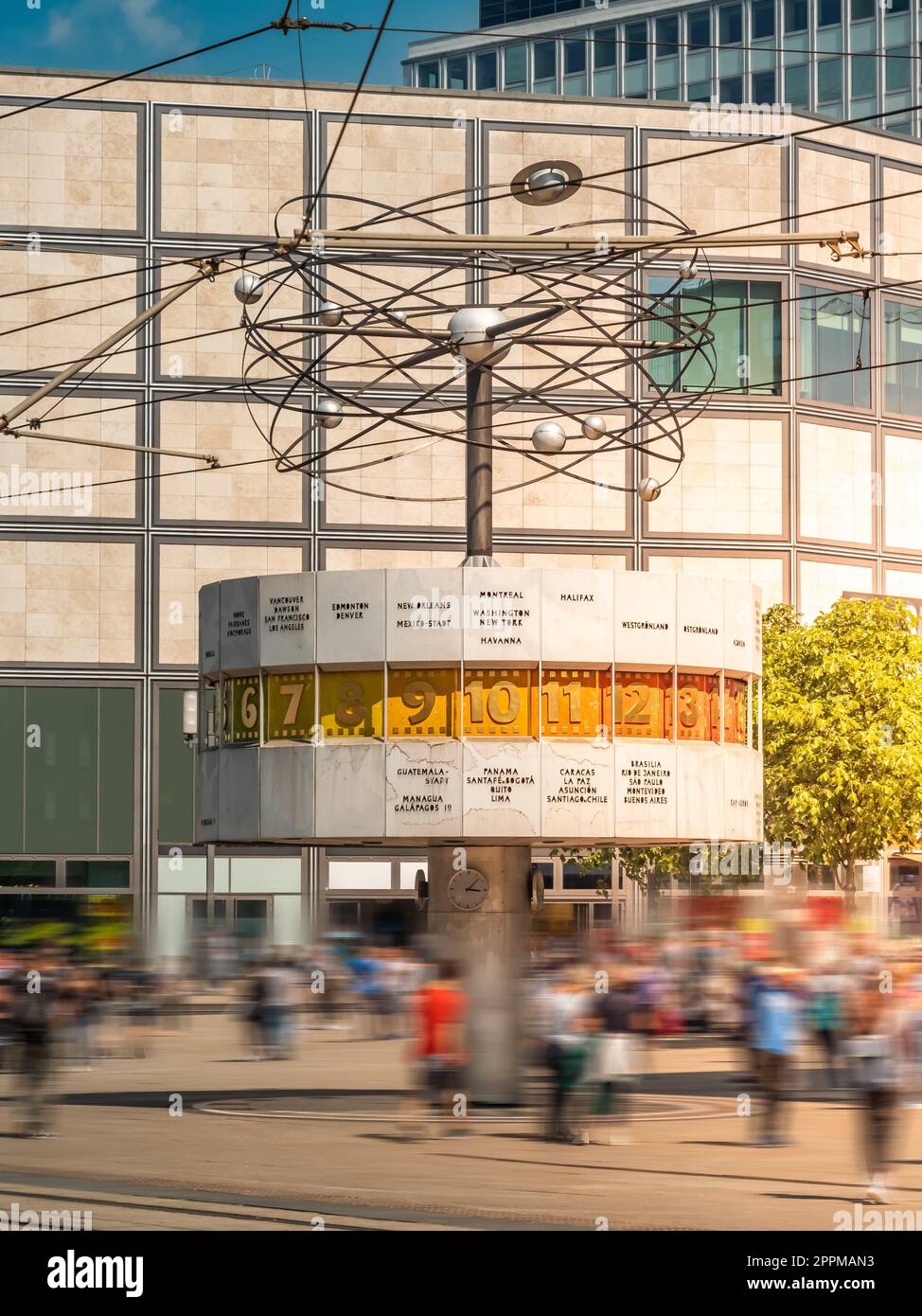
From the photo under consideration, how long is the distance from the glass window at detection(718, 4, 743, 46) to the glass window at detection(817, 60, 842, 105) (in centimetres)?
551

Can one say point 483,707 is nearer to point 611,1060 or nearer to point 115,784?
point 611,1060

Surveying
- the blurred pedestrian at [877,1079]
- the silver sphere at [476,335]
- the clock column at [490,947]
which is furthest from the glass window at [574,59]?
the blurred pedestrian at [877,1079]

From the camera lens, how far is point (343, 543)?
6738 cm

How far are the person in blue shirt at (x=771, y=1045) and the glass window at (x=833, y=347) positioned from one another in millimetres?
50343

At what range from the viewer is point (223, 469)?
6581cm

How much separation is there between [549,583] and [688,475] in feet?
149

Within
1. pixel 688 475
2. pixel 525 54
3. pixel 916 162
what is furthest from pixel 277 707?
pixel 525 54

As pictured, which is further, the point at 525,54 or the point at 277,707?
the point at 525,54

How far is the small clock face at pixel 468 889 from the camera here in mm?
25703

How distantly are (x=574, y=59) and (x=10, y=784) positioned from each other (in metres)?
74.7

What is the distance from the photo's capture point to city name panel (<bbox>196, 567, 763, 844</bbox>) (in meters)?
25.1

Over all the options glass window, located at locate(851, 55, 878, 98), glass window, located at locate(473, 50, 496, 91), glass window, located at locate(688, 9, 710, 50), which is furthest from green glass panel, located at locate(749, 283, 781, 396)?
glass window, located at locate(473, 50, 496, 91)

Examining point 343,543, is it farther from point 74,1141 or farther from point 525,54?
point 525,54

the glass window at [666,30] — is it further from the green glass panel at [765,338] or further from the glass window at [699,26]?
the green glass panel at [765,338]
